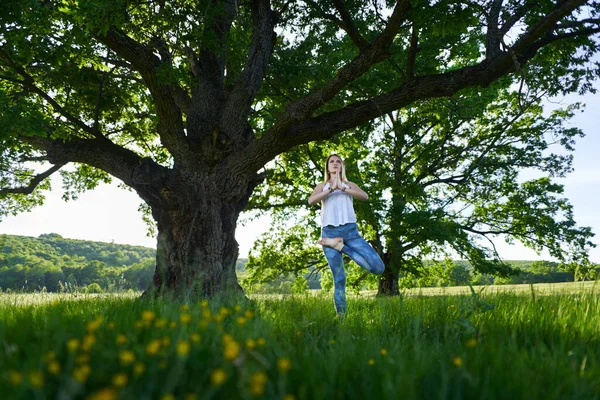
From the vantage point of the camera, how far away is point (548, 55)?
28.0 ft

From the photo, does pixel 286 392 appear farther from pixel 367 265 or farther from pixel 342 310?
pixel 367 265

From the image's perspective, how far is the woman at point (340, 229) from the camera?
240 inches

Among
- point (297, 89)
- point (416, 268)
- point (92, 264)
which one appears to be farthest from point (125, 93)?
point (92, 264)

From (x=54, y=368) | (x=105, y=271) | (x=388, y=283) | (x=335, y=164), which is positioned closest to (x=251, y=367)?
(x=54, y=368)

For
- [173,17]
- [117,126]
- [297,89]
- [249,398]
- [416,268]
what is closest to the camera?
[249,398]

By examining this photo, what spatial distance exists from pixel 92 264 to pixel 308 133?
100ft

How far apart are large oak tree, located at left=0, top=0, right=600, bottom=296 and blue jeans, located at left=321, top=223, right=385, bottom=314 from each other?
2226 millimetres

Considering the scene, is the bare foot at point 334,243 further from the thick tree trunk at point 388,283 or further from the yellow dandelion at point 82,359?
the thick tree trunk at point 388,283

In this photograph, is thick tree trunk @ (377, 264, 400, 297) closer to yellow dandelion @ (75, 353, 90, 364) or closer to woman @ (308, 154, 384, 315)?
woman @ (308, 154, 384, 315)

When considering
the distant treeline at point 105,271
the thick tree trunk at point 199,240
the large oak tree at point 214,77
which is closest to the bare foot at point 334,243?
the distant treeline at point 105,271

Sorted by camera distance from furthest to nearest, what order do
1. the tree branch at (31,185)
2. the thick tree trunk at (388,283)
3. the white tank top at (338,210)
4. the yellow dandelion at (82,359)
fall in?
the thick tree trunk at (388,283) < the tree branch at (31,185) < the white tank top at (338,210) < the yellow dandelion at (82,359)

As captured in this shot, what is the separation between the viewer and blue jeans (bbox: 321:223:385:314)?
6.03 metres

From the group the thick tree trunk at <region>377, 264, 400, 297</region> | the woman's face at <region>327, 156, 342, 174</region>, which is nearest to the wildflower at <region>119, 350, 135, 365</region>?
the woman's face at <region>327, 156, 342, 174</region>

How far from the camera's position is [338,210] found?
20.5 feet
